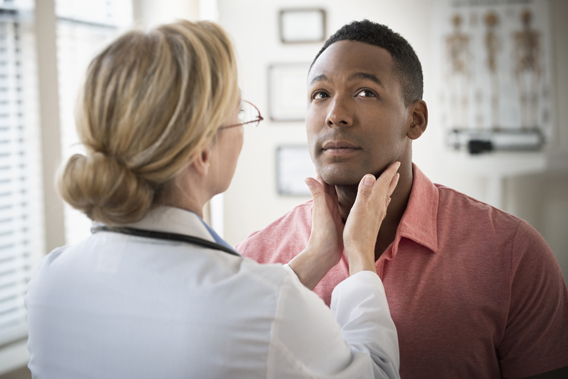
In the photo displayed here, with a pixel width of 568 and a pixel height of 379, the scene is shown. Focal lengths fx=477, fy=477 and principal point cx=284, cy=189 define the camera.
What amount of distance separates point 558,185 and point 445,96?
3.00 ft

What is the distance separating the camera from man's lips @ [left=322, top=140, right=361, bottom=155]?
1215 mm

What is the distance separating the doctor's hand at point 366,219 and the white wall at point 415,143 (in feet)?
6.09

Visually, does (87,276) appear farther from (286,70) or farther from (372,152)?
(286,70)

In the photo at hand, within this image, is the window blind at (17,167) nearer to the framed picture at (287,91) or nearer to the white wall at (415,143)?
the white wall at (415,143)

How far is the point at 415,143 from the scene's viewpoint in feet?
10.8

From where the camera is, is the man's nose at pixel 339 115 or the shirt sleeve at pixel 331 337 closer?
the shirt sleeve at pixel 331 337

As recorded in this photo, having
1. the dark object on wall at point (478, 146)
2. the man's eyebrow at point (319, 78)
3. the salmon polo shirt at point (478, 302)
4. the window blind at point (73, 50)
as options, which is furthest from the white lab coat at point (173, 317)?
the dark object on wall at point (478, 146)

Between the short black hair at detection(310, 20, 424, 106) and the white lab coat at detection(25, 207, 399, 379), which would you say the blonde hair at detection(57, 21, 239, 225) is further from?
the short black hair at detection(310, 20, 424, 106)

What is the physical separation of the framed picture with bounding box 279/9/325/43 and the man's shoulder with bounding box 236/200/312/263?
88.5 inches

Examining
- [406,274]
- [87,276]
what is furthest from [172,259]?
[406,274]

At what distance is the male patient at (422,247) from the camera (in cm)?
108

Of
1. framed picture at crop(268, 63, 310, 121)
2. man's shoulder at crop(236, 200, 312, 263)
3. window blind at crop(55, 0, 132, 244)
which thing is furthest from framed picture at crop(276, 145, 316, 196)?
man's shoulder at crop(236, 200, 312, 263)

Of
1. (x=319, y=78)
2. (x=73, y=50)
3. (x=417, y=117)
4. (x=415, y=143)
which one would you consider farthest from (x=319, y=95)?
(x=415, y=143)

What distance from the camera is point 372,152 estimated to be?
1.23m
